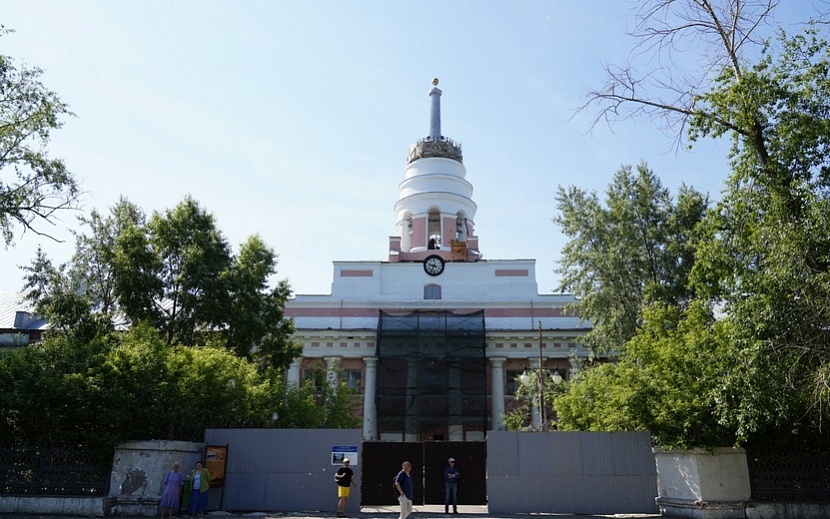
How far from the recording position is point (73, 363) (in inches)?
637

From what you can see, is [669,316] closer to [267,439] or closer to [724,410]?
[724,410]

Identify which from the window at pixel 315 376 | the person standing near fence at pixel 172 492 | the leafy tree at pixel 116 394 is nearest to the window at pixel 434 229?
the window at pixel 315 376

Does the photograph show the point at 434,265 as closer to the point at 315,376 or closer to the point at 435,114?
the point at 315,376

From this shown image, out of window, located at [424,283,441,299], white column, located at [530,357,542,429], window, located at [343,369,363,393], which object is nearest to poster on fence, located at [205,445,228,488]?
white column, located at [530,357,542,429]

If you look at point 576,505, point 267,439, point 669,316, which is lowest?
point 576,505

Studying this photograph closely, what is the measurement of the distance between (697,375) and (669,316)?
466 cm

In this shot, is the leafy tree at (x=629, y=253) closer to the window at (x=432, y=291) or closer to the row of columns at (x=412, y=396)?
the row of columns at (x=412, y=396)

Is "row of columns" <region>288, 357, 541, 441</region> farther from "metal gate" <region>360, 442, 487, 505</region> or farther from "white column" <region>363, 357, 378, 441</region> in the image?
"metal gate" <region>360, 442, 487, 505</region>

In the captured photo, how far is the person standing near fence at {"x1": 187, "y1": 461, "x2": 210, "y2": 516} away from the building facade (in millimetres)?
18509

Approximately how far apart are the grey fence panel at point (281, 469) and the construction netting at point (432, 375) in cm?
1957

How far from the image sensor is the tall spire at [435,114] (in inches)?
1905

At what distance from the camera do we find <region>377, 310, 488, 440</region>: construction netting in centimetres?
3578

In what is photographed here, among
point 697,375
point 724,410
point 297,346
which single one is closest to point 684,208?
point 697,375

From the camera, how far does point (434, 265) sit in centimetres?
4062
